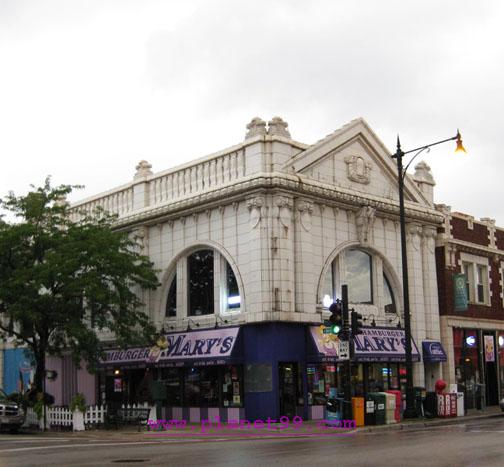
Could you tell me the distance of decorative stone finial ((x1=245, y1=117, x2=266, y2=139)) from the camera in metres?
29.6

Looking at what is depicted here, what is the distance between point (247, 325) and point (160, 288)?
19.4ft

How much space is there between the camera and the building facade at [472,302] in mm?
35594

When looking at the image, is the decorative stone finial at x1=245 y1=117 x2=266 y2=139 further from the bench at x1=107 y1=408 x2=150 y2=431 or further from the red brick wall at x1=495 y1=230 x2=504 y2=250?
the red brick wall at x1=495 y1=230 x2=504 y2=250

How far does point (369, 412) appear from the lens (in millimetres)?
25766

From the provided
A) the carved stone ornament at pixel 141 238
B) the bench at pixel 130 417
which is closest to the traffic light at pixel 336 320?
the bench at pixel 130 417

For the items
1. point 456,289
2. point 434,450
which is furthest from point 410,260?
point 434,450

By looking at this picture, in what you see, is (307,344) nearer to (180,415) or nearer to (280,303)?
(280,303)

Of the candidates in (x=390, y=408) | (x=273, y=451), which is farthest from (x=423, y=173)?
(x=273, y=451)

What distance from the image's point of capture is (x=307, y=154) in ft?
99.5

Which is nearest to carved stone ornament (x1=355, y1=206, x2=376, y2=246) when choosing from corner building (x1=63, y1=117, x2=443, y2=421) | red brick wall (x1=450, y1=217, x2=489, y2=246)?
corner building (x1=63, y1=117, x2=443, y2=421)

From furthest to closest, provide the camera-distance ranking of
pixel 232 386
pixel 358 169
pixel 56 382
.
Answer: pixel 56 382 → pixel 358 169 → pixel 232 386

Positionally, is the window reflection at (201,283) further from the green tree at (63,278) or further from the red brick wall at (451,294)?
the red brick wall at (451,294)

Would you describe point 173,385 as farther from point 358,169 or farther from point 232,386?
point 358,169

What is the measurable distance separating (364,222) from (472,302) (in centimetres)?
939
